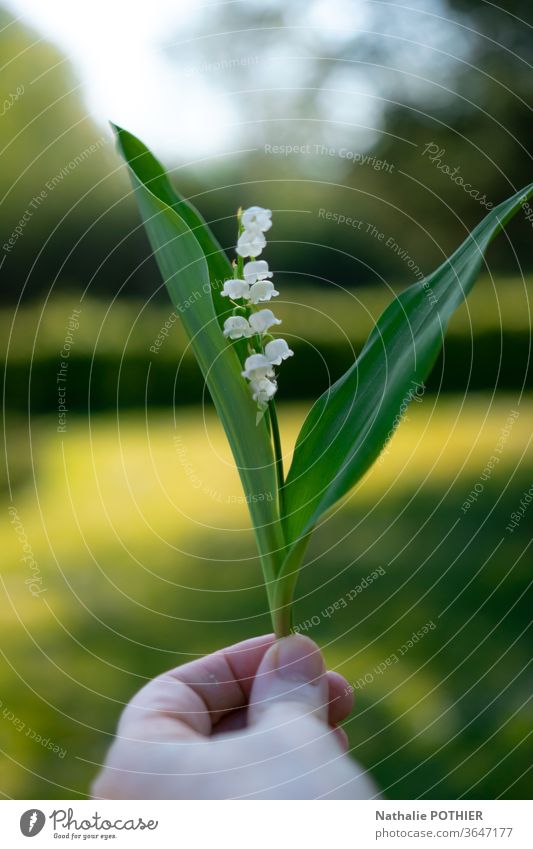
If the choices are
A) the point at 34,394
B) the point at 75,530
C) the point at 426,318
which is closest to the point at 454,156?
the point at 34,394

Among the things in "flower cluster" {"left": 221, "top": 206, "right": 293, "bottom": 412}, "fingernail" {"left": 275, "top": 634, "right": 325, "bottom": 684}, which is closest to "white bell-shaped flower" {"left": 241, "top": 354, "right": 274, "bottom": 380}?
"flower cluster" {"left": 221, "top": 206, "right": 293, "bottom": 412}

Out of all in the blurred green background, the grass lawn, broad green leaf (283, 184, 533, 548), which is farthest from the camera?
the blurred green background

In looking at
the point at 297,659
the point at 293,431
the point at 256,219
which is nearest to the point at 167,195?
the point at 256,219

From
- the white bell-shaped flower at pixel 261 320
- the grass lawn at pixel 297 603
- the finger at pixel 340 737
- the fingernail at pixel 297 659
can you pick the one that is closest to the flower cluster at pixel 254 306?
the white bell-shaped flower at pixel 261 320

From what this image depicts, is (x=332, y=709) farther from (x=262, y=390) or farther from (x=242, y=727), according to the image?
(x=262, y=390)

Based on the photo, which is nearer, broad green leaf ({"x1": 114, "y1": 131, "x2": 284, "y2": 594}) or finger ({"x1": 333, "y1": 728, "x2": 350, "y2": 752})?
broad green leaf ({"x1": 114, "y1": 131, "x2": 284, "y2": 594})

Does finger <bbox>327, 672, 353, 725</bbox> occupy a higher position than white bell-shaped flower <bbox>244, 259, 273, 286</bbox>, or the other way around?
white bell-shaped flower <bbox>244, 259, 273, 286</bbox>

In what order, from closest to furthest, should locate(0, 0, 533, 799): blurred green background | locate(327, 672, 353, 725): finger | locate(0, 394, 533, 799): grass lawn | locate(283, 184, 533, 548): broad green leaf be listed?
locate(283, 184, 533, 548): broad green leaf < locate(327, 672, 353, 725): finger < locate(0, 394, 533, 799): grass lawn < locate(0, 0, 533, 799): blurred green background

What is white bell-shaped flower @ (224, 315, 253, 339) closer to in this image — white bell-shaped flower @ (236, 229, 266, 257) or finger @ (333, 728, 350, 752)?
white bell-shaped flower @ (236, 229, 266, 257)
